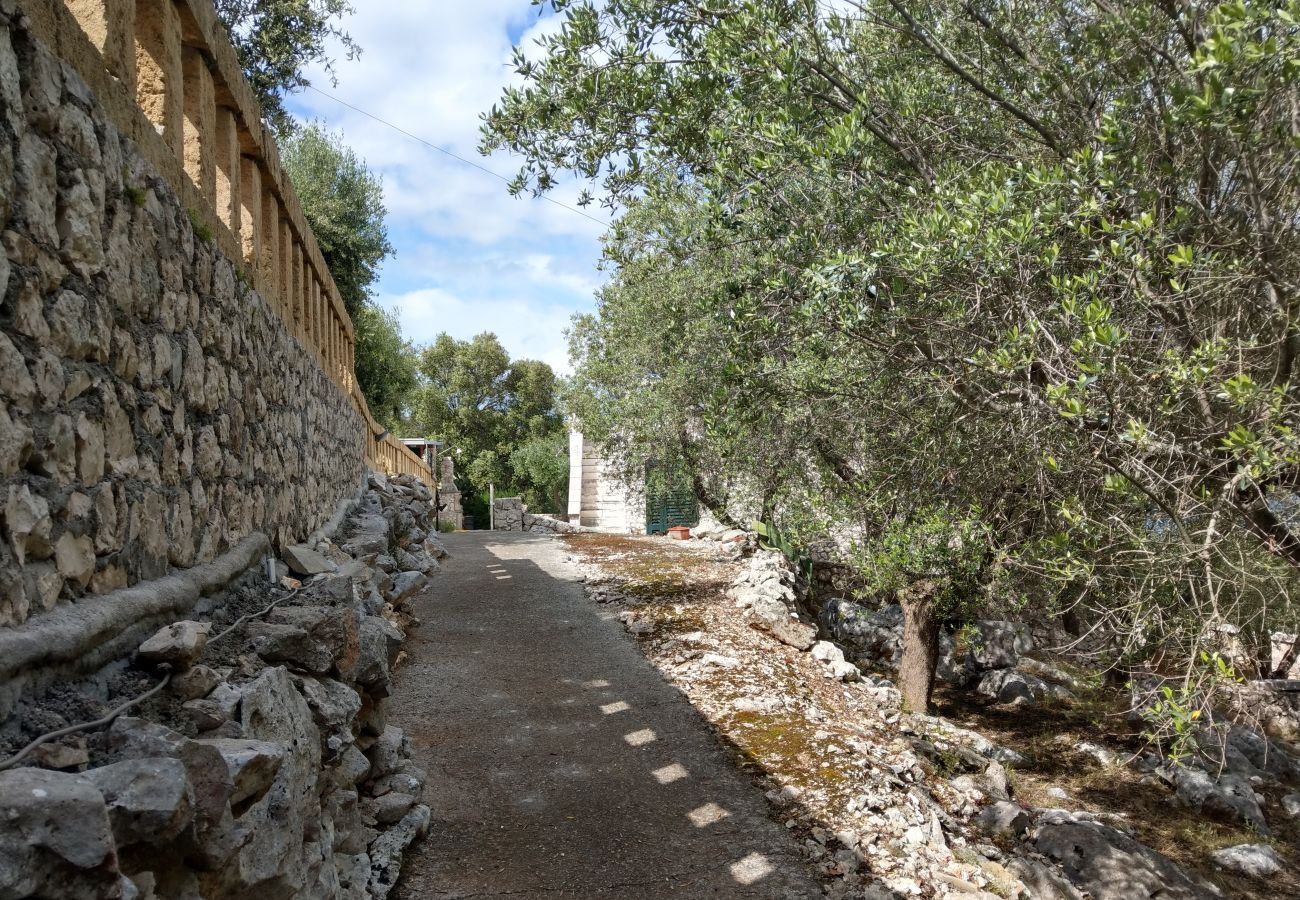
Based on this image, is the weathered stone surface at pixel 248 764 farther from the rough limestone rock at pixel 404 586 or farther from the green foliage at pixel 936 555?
the rough limestone rock at pixel 404 586

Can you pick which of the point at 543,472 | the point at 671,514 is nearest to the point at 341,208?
the point at 671,514

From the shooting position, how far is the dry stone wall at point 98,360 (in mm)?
2084

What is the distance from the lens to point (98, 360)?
2555 mm

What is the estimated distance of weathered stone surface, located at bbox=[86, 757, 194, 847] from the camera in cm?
176

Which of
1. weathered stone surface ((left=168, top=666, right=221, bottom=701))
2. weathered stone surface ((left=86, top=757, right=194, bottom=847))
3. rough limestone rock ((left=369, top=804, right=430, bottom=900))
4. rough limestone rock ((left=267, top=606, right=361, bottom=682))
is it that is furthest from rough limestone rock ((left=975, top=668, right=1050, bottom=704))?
weathered stone surface ((left=86, top=757, right=194, bottom=847))

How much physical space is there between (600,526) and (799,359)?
1728 cm

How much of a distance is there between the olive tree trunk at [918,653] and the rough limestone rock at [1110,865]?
2502 mm

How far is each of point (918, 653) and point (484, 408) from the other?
27797 mm

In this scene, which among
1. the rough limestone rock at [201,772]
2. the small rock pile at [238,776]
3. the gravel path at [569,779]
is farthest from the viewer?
the gravel path at [569,779]

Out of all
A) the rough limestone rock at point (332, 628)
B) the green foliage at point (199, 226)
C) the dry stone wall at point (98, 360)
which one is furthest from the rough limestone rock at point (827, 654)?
the green foliage at point (199, 226)

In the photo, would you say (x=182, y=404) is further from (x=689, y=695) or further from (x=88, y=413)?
(x=689, y=695)

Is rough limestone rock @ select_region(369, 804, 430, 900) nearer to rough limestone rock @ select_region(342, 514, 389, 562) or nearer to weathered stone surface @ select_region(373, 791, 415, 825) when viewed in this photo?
weathered stone surface @ select_region(373, 791, 415, 825)

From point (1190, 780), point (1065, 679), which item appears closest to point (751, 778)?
point (1190, 780)

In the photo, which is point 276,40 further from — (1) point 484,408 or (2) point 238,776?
(1) point 484,408
